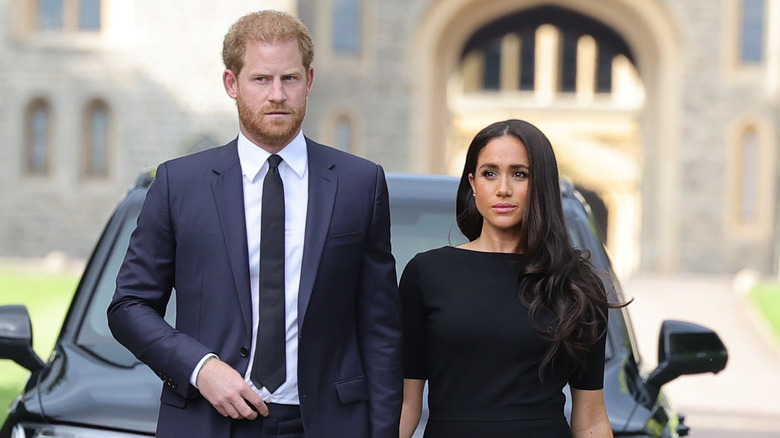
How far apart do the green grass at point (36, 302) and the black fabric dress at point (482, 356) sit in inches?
259

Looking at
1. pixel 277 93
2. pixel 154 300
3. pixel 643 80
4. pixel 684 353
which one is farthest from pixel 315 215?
pixel 643 80

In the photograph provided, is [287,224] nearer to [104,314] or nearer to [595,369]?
[595,369]

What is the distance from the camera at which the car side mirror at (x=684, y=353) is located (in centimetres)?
390

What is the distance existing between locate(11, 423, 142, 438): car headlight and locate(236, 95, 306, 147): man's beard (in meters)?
1.04

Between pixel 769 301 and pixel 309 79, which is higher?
pixel 309 79

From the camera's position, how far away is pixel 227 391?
2.59m

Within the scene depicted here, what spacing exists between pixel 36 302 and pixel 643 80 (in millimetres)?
17234

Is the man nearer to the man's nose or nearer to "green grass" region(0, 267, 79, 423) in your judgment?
the man's nose

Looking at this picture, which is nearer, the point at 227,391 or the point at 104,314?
the point at 227,391

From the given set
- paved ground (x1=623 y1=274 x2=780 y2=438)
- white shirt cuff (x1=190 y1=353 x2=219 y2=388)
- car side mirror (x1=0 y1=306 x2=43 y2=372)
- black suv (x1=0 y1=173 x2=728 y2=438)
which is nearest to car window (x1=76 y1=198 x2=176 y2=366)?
black suv (x1=0 y1=173 x2=728 y2=438)

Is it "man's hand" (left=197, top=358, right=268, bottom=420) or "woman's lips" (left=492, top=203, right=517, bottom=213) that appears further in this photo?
"woman's lips" (left=492, top=203, right=517, bottom=213)

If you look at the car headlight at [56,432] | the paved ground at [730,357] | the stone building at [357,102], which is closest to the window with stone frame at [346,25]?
the stone building at [357,102]

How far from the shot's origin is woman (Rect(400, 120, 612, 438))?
112 inches

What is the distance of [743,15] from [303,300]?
90.8 ft
